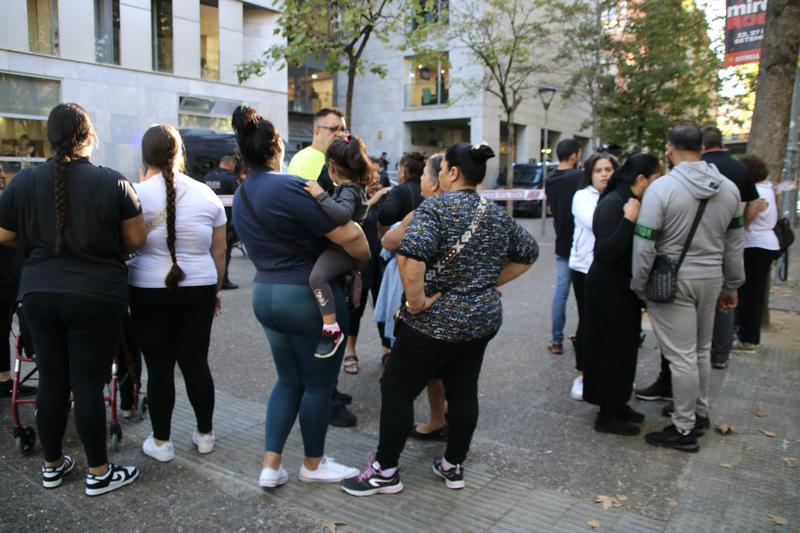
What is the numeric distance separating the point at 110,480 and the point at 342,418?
1.52 metres

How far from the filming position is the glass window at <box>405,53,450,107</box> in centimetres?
3303

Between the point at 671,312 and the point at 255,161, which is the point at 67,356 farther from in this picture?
the point at 671,312

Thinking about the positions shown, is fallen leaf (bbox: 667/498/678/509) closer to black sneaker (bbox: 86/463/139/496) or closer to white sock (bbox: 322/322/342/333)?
white sock (bbox: 322/322/342/333)

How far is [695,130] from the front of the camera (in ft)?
12.8

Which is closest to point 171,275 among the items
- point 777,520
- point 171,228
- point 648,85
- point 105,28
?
point 171,228

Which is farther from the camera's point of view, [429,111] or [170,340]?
[429,111]

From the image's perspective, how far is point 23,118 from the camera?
58.3ft

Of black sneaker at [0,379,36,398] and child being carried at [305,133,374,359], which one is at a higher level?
child being carried at [305,133,374,359]

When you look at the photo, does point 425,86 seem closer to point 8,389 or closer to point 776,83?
point 776,83

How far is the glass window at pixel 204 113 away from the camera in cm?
2112

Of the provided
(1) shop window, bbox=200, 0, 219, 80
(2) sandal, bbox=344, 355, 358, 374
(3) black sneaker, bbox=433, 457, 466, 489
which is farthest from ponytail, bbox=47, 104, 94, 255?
(1) shop window, bbox=200, 0, 219, 80

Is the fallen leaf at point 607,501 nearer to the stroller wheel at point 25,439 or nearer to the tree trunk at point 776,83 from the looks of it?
the stroller wheel at point 25,439

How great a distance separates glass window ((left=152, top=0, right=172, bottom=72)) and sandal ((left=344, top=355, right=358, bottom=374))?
59.3 ft

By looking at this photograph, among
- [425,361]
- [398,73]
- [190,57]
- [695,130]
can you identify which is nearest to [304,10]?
[695,130]
